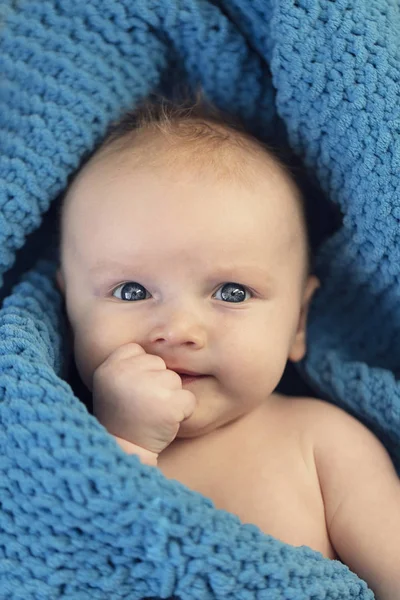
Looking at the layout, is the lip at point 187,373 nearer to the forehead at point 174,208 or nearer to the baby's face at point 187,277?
the baby's face at point 187,277

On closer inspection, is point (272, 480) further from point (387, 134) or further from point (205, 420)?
point (387, 134)

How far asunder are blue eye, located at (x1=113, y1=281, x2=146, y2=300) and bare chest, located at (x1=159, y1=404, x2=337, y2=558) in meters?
0.24

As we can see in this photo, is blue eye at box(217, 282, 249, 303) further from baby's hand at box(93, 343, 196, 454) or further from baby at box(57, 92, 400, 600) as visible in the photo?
baby's hand at box(93, 343, 196, 454)

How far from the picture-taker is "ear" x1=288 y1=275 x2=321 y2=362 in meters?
1.29

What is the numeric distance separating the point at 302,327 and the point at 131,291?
334 millimetres

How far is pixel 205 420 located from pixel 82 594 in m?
0.31

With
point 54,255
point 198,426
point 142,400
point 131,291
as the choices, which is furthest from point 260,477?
point 54,255

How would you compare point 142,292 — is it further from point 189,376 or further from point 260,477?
point 260,477

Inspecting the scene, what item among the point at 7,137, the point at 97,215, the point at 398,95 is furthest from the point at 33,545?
the point at 398,95

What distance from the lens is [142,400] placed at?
3.41 feet

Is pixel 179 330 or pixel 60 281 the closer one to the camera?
pixel 179 330

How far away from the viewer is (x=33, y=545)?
925mm

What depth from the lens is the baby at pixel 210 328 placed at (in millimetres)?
1080

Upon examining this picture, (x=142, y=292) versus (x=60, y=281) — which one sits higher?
(x=142, y=292)
